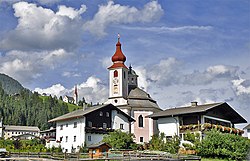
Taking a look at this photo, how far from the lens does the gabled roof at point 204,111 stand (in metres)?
52.4

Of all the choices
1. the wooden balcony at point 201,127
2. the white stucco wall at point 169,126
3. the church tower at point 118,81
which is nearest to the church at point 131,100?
the church tower at point 118,81

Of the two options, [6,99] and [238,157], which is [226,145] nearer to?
[238,157]

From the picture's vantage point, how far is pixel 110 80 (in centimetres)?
7400

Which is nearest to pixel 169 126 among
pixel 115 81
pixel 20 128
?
pixel 115 81

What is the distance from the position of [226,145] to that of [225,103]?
13.2 meters

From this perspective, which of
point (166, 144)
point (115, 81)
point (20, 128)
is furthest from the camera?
point (20, 128)

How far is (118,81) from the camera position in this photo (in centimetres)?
7262

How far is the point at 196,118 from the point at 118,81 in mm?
22790

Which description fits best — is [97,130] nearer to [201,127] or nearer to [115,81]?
[201,127]

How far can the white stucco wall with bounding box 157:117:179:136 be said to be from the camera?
5431 centimetres

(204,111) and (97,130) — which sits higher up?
(204,111)

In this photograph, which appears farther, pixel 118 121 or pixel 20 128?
pixel 20 128

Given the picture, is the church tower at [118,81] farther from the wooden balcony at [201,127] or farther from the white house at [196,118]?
the wooden balcony at [201,127]

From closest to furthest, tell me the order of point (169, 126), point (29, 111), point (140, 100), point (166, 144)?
point (166, 144) → point (169, 126) → point (140, 100) → point (29, 111)
